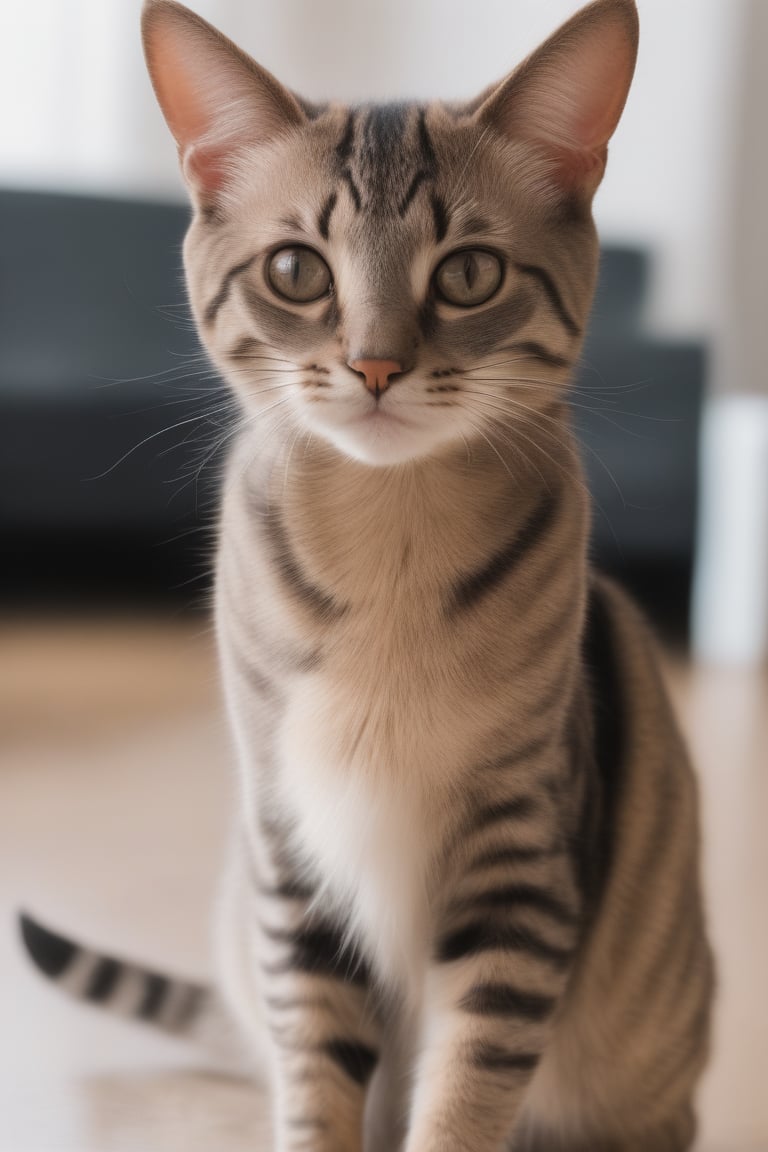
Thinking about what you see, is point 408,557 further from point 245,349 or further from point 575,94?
point 575,94

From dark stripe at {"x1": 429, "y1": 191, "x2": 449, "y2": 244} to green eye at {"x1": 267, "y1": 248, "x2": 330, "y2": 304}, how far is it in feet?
0.25

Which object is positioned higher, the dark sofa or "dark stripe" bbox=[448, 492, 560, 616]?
"dark stripe" bbox=[448, 492, 560, 616]

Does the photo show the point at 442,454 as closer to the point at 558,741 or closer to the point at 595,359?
the point at 558,741

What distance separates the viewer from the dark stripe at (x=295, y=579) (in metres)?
0.99

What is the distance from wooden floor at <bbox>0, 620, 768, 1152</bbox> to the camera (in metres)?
1.24

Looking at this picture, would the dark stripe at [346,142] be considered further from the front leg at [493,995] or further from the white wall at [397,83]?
the white wall at [397,83]

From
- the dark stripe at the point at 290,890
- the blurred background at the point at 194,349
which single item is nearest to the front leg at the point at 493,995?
the dark stripe at the point at 290,890

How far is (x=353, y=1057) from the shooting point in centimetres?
106

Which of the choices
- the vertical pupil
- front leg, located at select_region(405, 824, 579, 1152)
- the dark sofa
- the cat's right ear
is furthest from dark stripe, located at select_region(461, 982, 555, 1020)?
the dark sofa

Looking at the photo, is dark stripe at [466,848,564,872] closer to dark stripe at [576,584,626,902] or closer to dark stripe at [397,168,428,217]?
dark stripe at [576,584,626,902]

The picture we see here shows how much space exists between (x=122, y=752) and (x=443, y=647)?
140 cm

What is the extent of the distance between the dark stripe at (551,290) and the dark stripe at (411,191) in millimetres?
84

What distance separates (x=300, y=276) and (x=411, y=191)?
9 centimetres

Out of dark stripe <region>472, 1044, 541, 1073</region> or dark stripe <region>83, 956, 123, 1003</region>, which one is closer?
dark stripe <region>472, 1044, 541, 1073</region>
